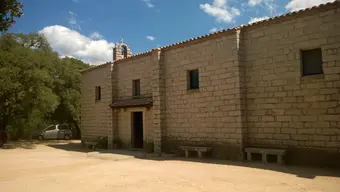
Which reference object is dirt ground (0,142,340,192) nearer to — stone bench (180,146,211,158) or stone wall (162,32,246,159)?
stone bench (180,146,211,158)

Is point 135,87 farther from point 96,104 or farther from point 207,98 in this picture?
point 207,98

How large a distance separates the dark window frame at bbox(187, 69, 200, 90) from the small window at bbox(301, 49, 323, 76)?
4215mm

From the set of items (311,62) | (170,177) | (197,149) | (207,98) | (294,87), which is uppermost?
(311,62)

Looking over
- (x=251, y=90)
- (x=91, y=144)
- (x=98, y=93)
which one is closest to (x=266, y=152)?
(x=251, y=90)

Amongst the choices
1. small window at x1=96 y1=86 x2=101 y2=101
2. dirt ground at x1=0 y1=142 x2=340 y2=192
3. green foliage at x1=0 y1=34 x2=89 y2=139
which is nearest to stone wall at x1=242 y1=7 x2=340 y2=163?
dirt ground at x1=0 y1=142 x2=340 y2=192

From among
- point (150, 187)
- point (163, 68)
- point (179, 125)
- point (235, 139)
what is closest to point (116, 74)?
point (163, 68)

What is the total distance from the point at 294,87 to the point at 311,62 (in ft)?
3.04

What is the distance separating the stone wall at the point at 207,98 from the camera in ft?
33.6

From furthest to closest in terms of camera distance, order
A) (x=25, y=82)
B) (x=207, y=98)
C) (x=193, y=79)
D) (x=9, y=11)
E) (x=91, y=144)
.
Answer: (x=25, y=82) → (x=91, y=144) → (x=193, y=79) → (x=207, y=98) → (x=9, y=11)

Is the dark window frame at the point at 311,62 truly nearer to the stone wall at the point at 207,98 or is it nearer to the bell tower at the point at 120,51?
the stone wall at the point at 207,98

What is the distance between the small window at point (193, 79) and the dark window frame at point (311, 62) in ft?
13.9

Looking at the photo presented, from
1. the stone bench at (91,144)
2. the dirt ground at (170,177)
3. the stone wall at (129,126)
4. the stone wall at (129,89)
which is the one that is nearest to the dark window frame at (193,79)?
the stone wall at (129,89)

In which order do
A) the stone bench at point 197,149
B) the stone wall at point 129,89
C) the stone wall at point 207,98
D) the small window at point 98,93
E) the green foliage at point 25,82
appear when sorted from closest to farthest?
1. the stone wall at point 207,98
2. the stone bench at point 197,149
3. the stone wall at point 129,89
4. the green foliage at point 25,82
5. the small window at point 98,93

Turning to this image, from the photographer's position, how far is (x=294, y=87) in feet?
29.5
